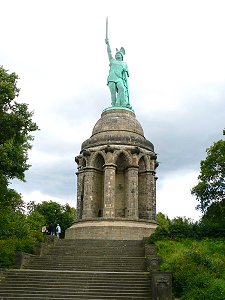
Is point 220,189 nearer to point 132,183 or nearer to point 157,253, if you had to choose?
A: point 132,183

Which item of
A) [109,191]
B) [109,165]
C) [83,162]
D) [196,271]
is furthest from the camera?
[83,162]

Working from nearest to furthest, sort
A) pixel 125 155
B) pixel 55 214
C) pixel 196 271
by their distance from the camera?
pixel 196 271 → pixel 125 155 → pixel 55 214

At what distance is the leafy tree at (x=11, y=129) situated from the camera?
1738cm

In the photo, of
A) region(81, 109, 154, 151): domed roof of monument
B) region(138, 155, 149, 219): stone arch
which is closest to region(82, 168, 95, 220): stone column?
region(81, 109, 154, 151): domed roof of monument

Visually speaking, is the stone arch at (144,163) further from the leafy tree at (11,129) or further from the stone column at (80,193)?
the leafy tree at (11,129)

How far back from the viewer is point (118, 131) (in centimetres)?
3241

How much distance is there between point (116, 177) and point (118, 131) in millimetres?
3837

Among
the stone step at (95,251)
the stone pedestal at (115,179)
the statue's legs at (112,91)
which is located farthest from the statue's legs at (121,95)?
the stone step at (95,251)

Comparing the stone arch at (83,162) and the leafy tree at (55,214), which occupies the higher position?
the stone arch at (83,162)

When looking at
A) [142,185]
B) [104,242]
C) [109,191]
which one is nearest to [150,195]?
[142,185]

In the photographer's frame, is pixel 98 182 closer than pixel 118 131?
Yes

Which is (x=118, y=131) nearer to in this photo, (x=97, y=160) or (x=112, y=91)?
(x=97, y=160)

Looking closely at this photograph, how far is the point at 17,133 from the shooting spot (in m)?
18.0

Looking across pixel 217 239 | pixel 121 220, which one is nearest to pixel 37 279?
pixel 217 239
